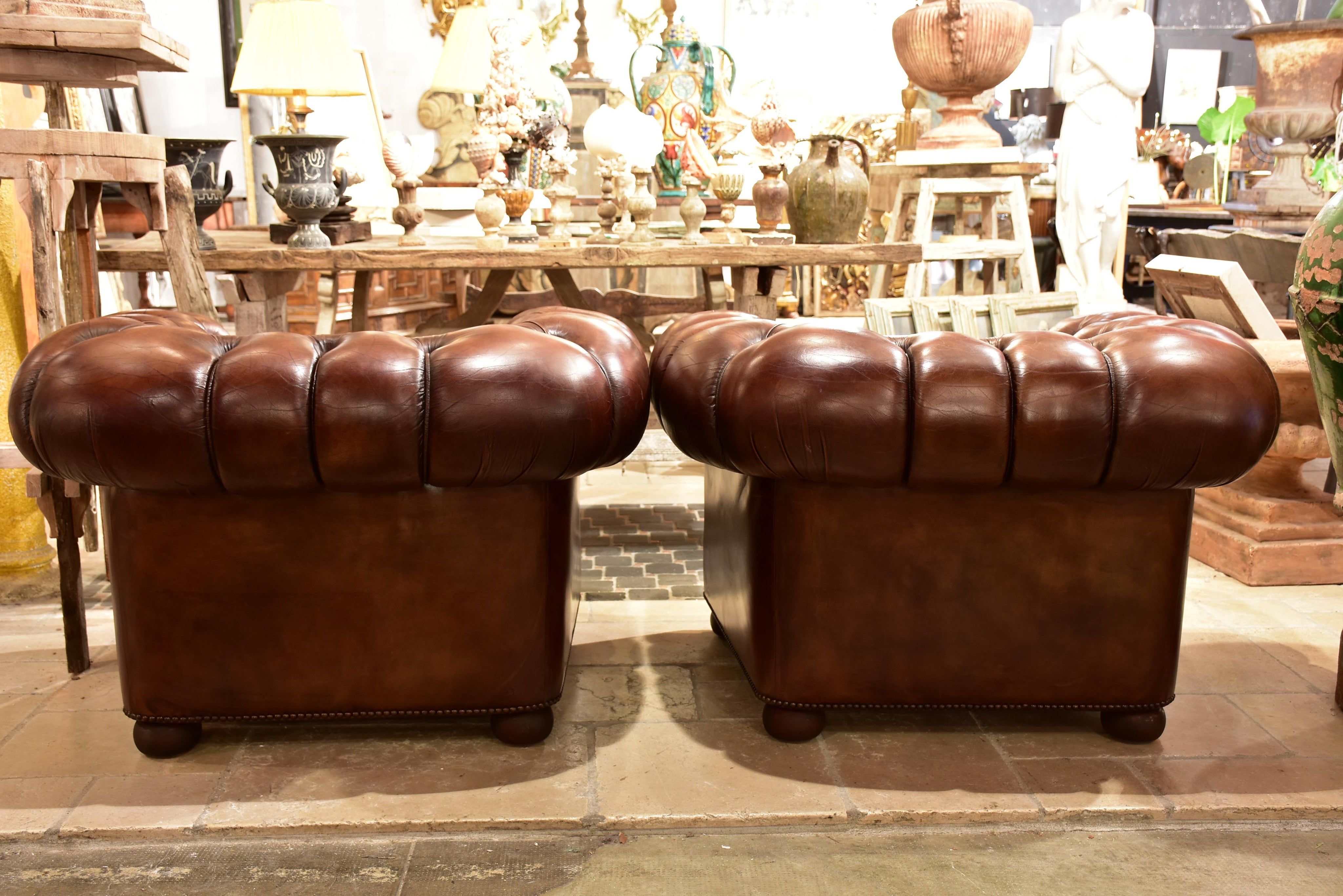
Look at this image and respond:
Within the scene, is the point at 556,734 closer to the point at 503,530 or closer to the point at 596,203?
the point at 503,530

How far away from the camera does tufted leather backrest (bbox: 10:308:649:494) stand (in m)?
1.78

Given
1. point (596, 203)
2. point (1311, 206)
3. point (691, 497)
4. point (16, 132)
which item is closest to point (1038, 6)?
point (1311, 206)

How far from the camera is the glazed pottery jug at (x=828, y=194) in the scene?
363 centimetres

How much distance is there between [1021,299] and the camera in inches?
181

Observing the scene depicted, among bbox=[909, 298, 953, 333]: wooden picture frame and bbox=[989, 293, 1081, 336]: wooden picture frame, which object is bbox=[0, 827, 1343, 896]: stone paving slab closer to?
bbox=[909, 298, 953, 333]: wooden picture frame

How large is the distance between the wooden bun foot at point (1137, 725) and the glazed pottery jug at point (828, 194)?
203 cm

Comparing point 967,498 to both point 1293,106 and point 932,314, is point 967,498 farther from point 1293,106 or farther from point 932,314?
point 1293,106

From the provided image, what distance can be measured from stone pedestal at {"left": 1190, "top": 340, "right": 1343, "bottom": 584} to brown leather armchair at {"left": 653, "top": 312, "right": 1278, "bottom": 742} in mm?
1207

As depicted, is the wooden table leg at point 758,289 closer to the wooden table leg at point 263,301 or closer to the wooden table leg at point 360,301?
the wooden table leg at point 263,301

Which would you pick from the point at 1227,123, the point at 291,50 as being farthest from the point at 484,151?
the point at 1227,123

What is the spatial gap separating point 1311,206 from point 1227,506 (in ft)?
12.4

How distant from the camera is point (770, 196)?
149 inches

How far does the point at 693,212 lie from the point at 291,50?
141cm

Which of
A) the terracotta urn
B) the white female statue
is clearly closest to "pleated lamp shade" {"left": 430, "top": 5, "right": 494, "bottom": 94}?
the white female statue
